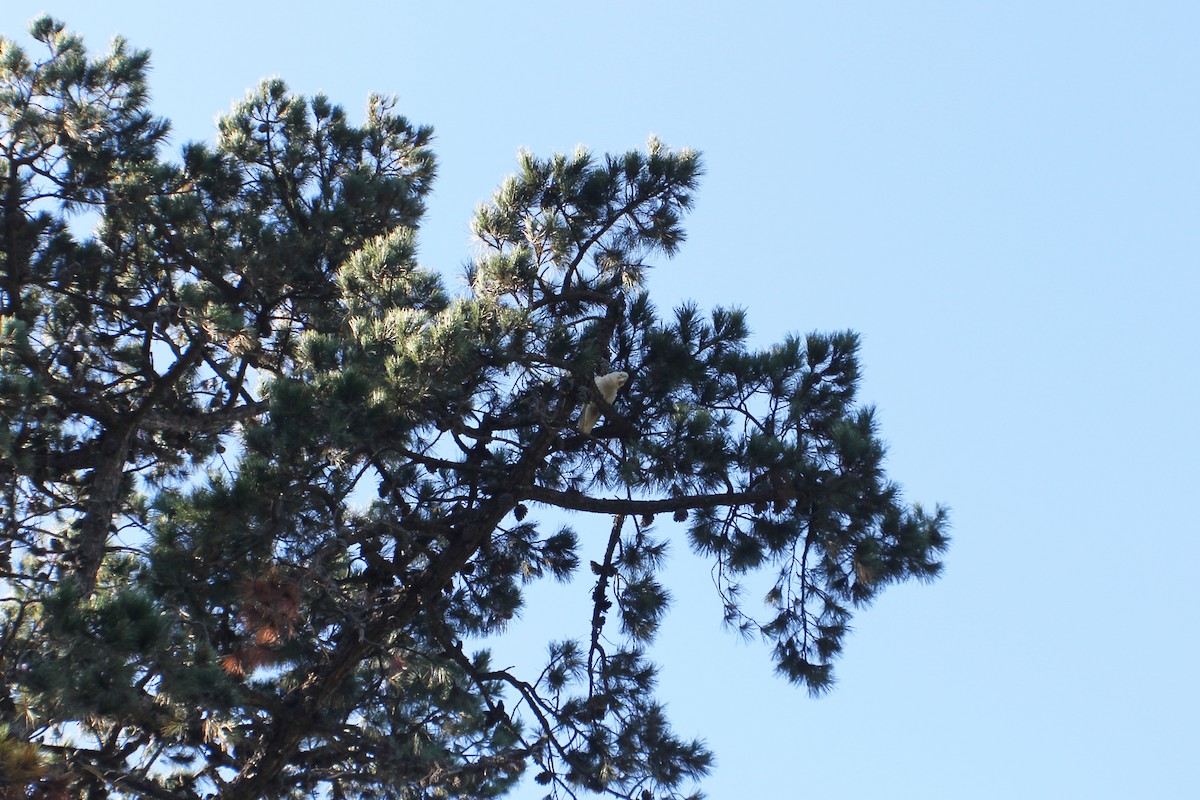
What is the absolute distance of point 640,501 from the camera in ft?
17.9

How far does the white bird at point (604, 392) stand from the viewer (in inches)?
213

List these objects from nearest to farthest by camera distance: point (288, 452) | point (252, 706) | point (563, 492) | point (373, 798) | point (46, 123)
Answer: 1. point (288, 452)
2. point (252, 706)
3. point (563, 492)
4. point (373, 798)
5. point (46, 123)

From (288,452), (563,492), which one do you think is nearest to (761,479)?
(563,492)

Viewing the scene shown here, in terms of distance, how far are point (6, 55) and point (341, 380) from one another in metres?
3.95

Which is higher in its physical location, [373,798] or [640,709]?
[640,709]

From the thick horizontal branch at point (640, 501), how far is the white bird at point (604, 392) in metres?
0.33

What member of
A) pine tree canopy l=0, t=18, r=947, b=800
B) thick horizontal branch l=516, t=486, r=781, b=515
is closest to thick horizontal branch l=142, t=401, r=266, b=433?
pine tree canopy l=0, t=18, r=947, b=800

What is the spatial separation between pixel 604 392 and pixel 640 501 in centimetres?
49

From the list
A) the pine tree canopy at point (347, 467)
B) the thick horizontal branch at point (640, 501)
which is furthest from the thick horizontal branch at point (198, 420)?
the thick horizontal branch at point (640, 501)

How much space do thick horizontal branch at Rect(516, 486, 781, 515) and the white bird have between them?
1.09 feet

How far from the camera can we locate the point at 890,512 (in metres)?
5.13

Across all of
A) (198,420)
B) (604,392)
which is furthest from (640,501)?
(198,420)

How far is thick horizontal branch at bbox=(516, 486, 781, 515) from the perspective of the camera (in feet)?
17.1

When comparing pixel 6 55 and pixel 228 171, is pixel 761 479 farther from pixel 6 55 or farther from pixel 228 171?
pixel 6 55
